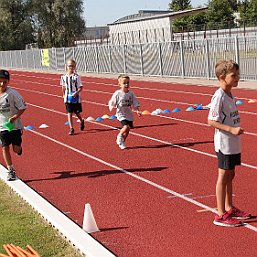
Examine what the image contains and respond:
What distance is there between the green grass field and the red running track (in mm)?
436

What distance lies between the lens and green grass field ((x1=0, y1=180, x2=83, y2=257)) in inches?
248

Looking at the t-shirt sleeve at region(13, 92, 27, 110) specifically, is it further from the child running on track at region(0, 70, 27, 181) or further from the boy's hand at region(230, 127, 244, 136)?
the boy's hand at region(230, 127, 244, 136)

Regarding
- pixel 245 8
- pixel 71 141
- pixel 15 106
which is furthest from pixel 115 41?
pixel 15 106

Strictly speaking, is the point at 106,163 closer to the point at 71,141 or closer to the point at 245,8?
the point at 71,141

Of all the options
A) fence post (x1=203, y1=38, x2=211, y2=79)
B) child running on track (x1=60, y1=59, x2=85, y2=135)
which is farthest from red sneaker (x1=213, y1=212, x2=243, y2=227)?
fence post (x1=203, y1=38, x2=211, y2=79)

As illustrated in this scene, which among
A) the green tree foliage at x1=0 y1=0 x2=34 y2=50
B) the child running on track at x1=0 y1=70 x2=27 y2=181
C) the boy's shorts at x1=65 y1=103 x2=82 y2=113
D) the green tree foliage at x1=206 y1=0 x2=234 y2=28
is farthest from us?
the green tree foliage at x1=0 y1=0 x2=34 y2=50

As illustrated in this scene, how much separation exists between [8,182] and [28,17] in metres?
87.6

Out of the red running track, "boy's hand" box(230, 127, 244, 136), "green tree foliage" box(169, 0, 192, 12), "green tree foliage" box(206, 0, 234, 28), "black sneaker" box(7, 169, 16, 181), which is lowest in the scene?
the red running track

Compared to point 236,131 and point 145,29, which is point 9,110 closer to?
point 236,131

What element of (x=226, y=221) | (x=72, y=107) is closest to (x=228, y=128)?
(x=226, y=221)

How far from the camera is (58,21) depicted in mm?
90000

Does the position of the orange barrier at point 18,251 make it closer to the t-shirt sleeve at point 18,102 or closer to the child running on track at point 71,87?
the t-shirt sleeve at point 18,102

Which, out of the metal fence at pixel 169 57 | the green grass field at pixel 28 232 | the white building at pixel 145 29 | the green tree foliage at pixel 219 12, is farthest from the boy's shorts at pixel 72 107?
the green tree foliage at pixel 219 12

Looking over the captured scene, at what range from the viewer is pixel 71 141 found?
1397 centimetres
